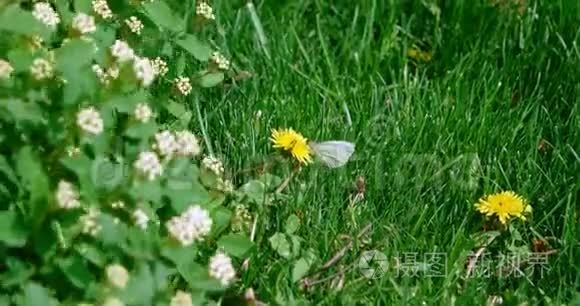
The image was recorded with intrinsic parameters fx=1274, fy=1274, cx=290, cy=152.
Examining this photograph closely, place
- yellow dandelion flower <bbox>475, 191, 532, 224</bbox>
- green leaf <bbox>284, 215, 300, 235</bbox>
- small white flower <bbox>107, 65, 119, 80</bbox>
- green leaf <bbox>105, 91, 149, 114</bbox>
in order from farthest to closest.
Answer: yellow dandelion flower <bbox>475, 191, 532, 224</bbox> → green leaf <bbox>284, 215, 300, 235</bbox> → small white flower <bbox>107, 65, 119, 80</bbox> → green leaf <bbox>105, 91, 149, 114</bbox>

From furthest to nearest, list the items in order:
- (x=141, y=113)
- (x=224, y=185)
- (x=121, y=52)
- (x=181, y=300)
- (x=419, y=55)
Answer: (x=419, y=55) < (x=224, y=185) < (x=121, y=52) < (x=141, y=113) < (x=181, y=300)

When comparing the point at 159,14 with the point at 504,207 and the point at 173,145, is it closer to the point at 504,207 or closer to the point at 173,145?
the point at 173,145

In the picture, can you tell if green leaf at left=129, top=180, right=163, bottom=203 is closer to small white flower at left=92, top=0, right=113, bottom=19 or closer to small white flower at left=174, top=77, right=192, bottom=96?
small white flower at left=92, top=0, right=113, bottom=19

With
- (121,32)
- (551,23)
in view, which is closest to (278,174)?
(121,32)

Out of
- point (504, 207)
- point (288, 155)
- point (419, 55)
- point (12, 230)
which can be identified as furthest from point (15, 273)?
point (419, 55)

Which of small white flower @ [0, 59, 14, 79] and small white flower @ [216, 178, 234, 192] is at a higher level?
small white flower @ [0, 59, 14, 79]

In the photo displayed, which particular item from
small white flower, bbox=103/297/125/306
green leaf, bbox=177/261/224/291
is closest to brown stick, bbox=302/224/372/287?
green leaf, bbox=177/261/224/291

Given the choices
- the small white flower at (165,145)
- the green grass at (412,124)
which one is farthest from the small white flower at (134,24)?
the small white flower at (165,145)
